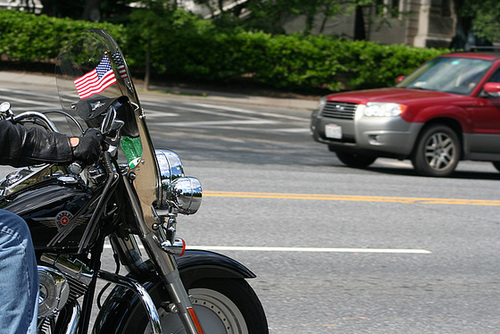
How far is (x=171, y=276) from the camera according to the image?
2867 millimetres

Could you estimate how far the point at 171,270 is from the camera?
2.87 m

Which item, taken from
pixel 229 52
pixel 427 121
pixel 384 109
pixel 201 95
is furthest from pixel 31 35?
pixel 427 121

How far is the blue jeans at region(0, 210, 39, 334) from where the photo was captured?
7.82ft

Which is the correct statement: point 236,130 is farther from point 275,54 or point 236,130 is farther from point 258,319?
point 258,319

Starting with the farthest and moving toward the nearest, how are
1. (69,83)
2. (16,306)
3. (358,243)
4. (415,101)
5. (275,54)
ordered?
(275,54), (415,101), (358,243), (69,83), (16,306)

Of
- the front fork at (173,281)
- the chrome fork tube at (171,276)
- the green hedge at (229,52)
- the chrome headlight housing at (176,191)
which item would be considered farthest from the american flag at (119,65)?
the green hedge at (229,52)

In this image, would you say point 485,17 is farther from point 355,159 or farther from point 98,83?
point 98,83

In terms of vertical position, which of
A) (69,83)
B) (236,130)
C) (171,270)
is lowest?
(236,130)

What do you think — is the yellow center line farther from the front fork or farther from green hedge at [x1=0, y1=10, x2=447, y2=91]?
green hedge at [x1=0, y1=10, x2=447, y2=91]

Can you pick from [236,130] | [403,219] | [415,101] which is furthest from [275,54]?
[403,219]

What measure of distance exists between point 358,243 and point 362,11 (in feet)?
97.5

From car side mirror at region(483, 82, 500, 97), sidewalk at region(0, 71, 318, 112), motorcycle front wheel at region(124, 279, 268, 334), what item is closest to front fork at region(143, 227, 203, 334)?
motorcycle front wheel at region(124, 279, 268, 334)

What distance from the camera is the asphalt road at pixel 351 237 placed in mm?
4828

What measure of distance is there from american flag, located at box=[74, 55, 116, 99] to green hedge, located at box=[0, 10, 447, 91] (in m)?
21.4
